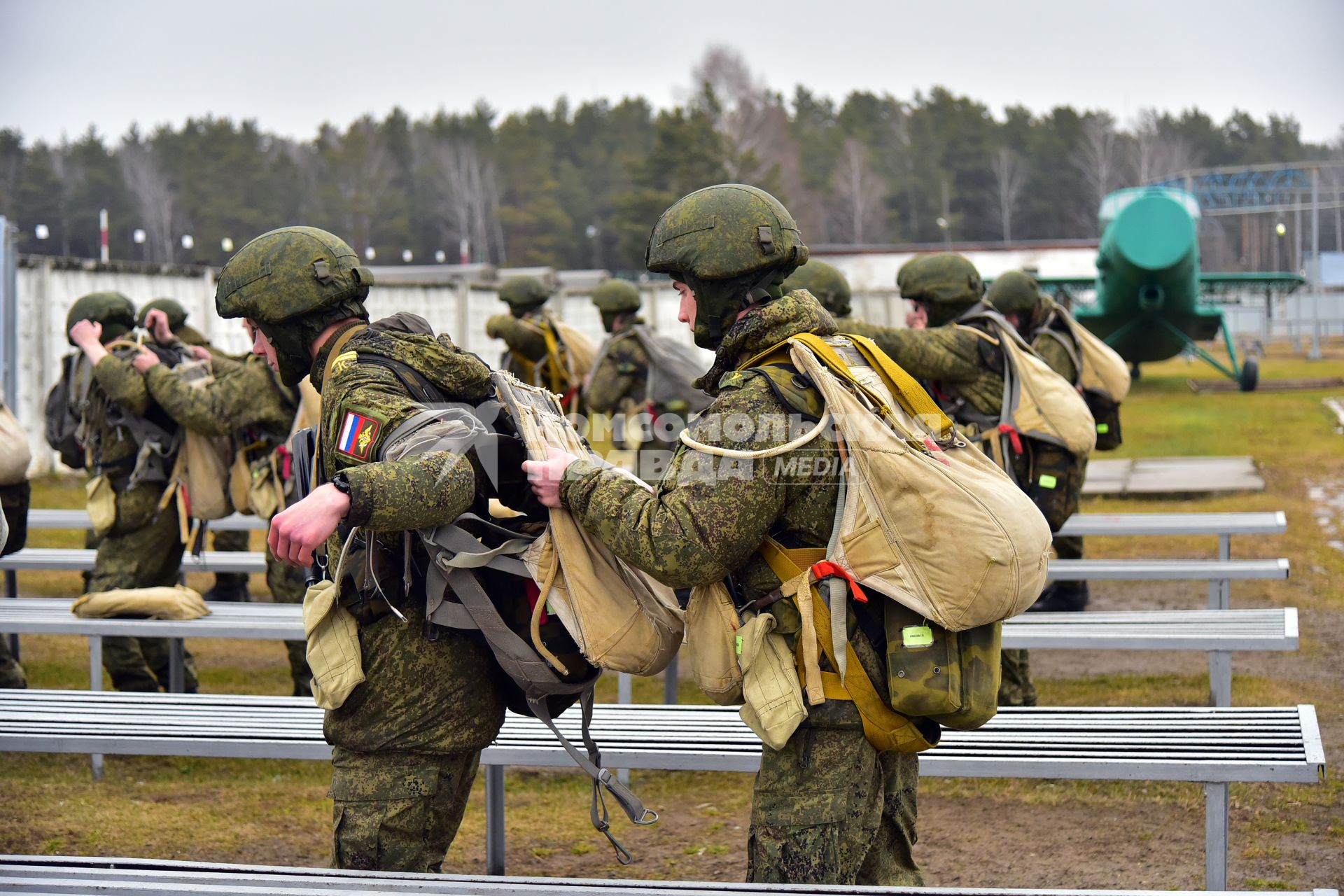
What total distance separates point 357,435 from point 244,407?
4036 millimetres

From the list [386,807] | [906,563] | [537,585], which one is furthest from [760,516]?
[386,807]

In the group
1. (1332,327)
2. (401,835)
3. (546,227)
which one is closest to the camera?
(401,835)

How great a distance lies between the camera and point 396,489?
110 inches

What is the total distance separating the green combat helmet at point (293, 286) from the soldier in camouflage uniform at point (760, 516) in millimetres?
766

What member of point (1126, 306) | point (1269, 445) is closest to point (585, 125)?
point (1126, 306)

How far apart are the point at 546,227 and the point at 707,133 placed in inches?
799

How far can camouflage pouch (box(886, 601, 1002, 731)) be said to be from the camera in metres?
2.81

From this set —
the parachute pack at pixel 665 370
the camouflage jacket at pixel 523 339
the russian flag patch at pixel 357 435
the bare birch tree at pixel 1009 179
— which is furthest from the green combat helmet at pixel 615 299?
the bare birch tree at pixel 1009 179

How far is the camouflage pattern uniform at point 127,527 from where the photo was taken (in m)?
6.86

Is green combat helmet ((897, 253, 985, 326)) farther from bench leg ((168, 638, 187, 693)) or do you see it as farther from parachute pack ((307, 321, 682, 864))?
bench leg ((168, 638, 187, 693))

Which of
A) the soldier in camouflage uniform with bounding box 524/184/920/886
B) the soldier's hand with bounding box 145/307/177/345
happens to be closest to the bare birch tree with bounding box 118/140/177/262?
the soldier's hand with bounding box 145/307/177/345

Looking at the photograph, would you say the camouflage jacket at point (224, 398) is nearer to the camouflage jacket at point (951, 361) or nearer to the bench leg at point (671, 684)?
the bench leg at point (671, 684)

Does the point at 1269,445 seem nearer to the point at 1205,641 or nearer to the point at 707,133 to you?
the point at 1205,641

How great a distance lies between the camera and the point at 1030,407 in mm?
6703
